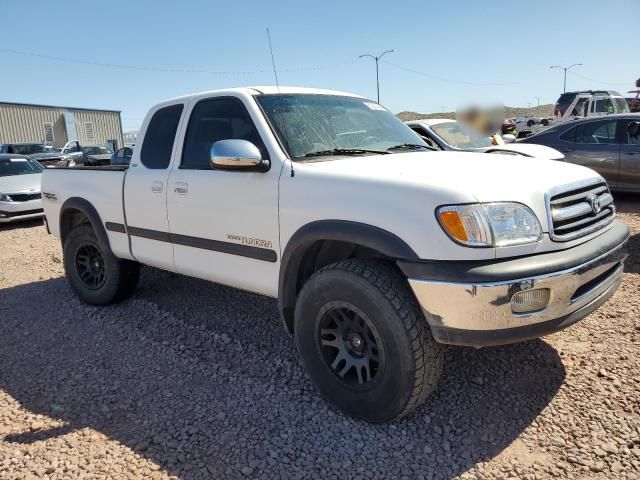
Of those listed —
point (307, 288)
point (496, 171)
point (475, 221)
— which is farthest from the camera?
point (307, 288)

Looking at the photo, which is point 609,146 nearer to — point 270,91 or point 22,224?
point 270,91

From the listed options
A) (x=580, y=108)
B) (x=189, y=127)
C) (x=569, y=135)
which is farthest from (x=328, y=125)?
(x=580, y=108)

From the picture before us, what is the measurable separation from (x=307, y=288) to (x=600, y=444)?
1724 mm

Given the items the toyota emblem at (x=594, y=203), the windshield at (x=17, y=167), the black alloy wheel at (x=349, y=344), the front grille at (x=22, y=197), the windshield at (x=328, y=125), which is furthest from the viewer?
the windshield at (x=17, y=167)

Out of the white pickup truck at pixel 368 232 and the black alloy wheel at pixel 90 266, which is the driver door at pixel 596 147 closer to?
the white pickup truck at pixel 368 232

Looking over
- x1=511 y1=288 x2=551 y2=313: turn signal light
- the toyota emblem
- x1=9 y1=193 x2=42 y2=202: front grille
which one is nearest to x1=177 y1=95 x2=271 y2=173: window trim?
x1=511 y1=288 x2=551 y2=313: turn signal light

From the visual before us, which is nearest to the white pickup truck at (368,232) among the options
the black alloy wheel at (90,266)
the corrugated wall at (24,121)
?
the black alloy wheel at (90,266)

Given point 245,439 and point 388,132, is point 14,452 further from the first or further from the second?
point 388,132

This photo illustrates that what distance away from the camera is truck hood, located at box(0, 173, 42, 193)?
10595mm

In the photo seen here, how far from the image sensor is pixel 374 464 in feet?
8.38

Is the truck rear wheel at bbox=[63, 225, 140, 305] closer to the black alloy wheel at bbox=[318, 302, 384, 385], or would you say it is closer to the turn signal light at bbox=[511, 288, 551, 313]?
the black alloy wheel at bbox=[318, 302, 384, 385]

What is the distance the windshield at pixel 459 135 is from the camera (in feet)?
28.8

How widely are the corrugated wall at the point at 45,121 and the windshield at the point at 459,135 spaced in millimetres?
37923

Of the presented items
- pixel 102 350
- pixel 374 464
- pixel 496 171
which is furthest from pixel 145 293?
pixel 496 171
